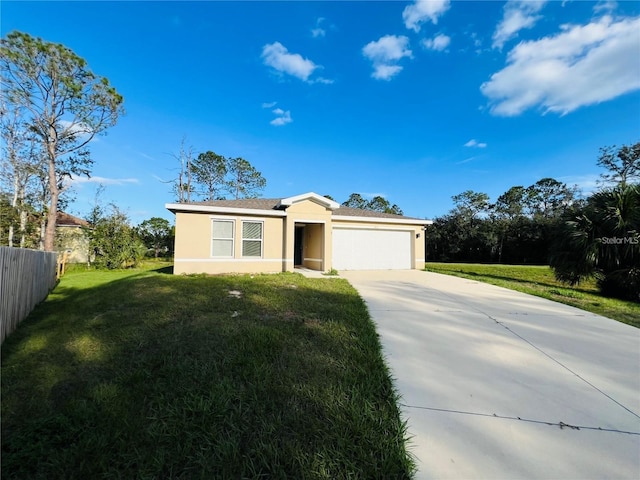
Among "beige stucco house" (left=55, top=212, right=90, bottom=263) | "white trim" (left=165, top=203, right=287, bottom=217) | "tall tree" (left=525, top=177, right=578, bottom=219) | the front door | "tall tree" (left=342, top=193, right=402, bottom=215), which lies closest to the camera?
"white trim" (left=165, top=203, right=287, bottom=217)

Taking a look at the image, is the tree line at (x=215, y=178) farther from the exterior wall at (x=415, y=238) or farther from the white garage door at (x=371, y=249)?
the exterior wall at (x=415, y=238)

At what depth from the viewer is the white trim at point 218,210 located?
10977mm

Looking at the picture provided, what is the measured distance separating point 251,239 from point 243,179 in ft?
85.0

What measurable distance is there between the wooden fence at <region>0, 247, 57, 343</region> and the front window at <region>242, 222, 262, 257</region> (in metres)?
6.27

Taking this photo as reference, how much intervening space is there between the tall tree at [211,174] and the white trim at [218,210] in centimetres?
2260

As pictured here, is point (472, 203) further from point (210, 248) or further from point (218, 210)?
point (210, 248)

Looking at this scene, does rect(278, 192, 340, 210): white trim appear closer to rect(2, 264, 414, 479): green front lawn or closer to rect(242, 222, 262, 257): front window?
rect(242, 222, 262, 257): front window

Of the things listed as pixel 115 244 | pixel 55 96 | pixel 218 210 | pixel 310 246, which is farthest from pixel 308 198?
pixel 55 96

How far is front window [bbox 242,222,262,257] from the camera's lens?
12062 mm

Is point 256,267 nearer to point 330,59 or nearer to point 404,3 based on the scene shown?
point 330,59

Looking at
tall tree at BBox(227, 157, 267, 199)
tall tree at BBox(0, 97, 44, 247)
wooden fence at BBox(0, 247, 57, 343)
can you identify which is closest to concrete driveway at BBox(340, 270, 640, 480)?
wooden fence at BBox(0, 247, 57, 343)

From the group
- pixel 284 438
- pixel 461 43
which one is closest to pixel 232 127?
pixel 461 43

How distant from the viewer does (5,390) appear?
2.92 meters

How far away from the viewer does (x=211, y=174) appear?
33.4 meters
